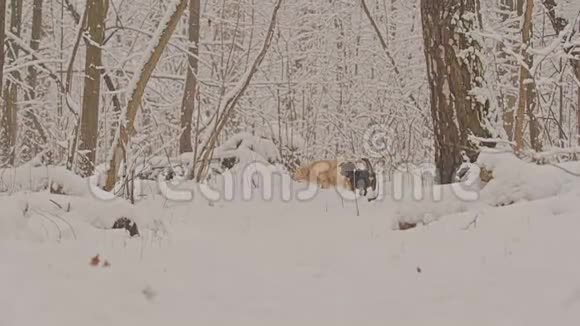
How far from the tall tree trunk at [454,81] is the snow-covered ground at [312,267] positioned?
0.80m

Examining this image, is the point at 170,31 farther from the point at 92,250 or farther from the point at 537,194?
the point at 537,194

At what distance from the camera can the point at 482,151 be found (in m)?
4.89

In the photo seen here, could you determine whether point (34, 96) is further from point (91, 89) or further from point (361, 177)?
point (361, 177)

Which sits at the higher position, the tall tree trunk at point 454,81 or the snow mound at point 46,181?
the tall tree trunk at point 454,81

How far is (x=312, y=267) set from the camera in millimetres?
3762

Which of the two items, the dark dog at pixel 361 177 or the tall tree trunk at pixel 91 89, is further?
the dark dog at pixel 361 177

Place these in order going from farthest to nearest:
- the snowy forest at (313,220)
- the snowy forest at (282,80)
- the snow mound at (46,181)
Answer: the snowy forest at (282,80)
the snow mound at (46,181)
the snowy forest at (313,220)

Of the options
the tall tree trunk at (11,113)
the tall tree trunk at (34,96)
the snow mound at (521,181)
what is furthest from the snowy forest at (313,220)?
the tall tree trunk at (34,96)

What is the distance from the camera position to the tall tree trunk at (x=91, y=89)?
789cm

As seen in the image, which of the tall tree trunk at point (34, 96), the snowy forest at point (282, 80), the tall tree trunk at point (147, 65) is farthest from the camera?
the tall tree trunk at point (34, 96)

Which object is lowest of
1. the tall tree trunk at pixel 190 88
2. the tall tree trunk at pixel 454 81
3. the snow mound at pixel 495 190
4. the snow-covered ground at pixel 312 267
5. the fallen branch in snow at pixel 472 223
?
the snow-covered ground at pixel 312 267

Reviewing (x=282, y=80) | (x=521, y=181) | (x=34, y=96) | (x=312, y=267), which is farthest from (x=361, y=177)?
(x=34, y=96)

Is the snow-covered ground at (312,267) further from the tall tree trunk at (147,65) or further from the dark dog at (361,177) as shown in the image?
the dark dog at (361,177)

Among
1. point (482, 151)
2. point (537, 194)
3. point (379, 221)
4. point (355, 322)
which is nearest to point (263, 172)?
point (379, 221)
